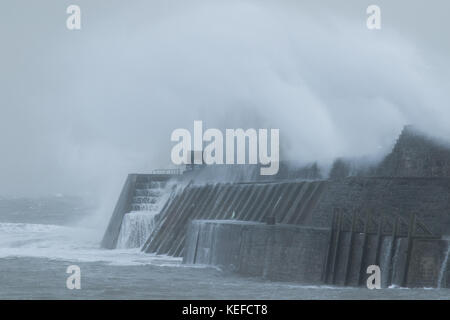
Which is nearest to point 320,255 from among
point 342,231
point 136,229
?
point 342,231

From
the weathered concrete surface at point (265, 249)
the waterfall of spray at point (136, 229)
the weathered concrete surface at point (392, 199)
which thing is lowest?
the waterfall of spray at point (136, 229)

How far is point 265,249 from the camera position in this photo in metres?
28.9

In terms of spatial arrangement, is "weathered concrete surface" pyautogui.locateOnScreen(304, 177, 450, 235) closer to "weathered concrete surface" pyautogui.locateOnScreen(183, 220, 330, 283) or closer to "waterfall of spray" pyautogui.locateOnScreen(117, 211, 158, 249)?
"weathered concrete surface" pyautogui.locateOnScreen(183, 220, 330, 283)

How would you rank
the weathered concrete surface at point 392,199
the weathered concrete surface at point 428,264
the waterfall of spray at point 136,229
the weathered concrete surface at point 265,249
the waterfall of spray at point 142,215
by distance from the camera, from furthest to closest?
1. the waterfall of spray at point 142,215
2. the waterfall of spray at point 136,229
3. the weathered concrete surface at point 265,249
4. the weathered concrete surface at point 392,199
5. the weathered concrete surface at point 428,264

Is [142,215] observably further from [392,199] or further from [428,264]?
[428,264]

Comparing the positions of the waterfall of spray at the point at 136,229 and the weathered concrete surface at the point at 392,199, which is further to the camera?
the waterfall of spray at the point at 136,229

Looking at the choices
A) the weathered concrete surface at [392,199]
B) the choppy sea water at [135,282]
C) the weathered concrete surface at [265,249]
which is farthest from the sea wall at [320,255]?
the weathered concrete surface at [392,199]

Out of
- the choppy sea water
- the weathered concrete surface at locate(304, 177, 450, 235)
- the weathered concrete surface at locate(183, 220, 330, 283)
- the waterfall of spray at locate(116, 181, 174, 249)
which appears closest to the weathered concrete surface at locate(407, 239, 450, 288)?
the choppy sea water

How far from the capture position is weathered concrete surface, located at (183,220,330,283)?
88.3ft

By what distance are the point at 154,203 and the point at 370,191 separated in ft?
73.3

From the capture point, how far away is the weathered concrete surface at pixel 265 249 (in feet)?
88.3

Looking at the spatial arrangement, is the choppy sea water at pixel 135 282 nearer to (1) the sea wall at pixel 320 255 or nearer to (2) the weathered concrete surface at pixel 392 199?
(1) the sea wall at pixel 320 255
